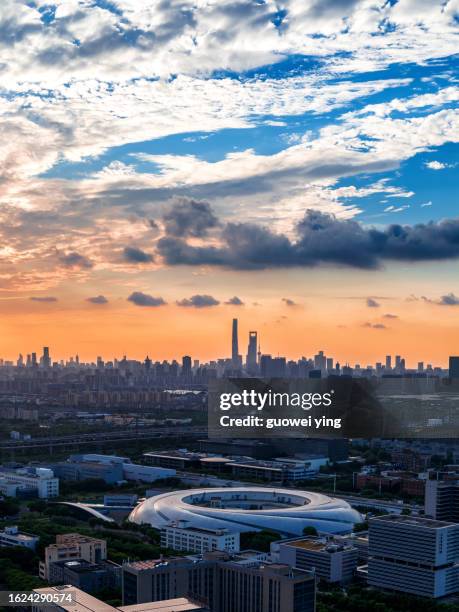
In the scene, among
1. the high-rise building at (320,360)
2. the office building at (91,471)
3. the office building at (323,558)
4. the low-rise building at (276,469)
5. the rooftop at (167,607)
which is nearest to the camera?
the rooftop at (167,607)

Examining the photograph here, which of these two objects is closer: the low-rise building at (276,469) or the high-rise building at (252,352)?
the low-rise building at (276,469)

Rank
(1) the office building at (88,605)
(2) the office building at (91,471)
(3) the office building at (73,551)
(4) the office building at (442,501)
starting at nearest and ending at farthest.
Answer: (1) the office building at (88,605) → (3) the office building at (73,551) → (4) the office building at (442,501) → (2) the office building at (91,471)

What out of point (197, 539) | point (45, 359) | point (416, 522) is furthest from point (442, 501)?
point (45, 359)

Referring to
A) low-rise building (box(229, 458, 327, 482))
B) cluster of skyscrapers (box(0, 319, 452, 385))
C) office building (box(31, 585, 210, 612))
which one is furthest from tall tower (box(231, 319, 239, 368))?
office building (box(31, 585, 210, 612))

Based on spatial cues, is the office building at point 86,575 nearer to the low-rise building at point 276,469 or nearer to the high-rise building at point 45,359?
the low-rise building at point 276,469

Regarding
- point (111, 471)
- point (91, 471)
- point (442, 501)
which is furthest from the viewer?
point (91, 471)

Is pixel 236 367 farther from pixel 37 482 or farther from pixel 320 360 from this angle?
pixel 37 482

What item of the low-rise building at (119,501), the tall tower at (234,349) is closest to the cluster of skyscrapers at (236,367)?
the tall tower at (234,349)
